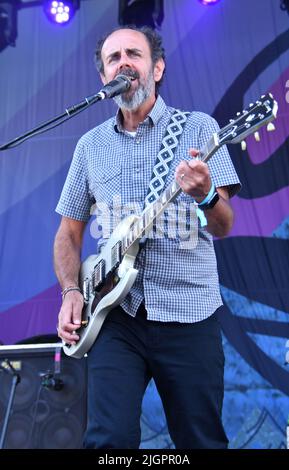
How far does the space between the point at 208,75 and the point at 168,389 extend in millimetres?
2950

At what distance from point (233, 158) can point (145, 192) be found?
212 centimetres

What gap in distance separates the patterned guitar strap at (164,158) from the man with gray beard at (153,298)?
0.02 m

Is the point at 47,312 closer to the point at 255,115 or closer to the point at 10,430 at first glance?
the point at 10,430

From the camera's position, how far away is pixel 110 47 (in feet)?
8.79

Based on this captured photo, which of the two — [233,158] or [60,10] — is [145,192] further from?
[60,10]

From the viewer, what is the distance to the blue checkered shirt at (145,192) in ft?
7.64

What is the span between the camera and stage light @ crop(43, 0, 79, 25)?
4895mm

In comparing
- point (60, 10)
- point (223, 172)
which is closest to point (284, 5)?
point (60, 10)

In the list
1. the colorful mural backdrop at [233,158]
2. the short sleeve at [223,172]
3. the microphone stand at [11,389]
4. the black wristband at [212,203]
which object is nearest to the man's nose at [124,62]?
the short sleeve at [223,172]

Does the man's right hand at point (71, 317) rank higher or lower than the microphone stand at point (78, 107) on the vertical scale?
lower

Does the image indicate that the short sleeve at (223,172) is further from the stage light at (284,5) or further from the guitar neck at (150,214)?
the stage light at (284,5)
